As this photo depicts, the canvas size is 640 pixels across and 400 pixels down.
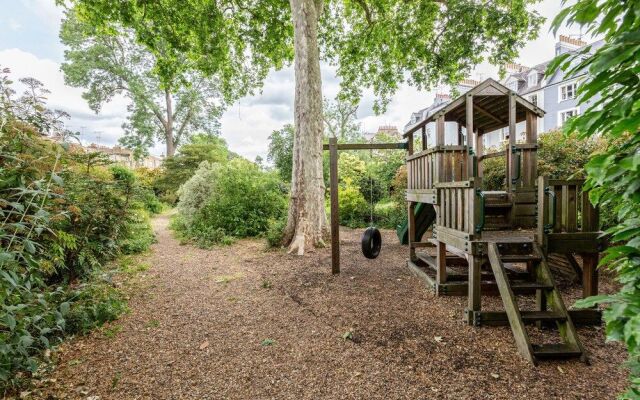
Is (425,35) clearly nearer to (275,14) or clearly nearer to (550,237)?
(275,14)

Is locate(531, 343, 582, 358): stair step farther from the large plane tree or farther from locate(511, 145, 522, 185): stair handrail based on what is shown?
the large plane tree

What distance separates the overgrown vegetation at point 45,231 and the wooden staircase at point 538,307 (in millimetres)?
4009

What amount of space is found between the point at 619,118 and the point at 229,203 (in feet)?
32.3

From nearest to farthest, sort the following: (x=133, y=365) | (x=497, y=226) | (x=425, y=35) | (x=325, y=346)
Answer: (x=133, y=365) → (x=325, y=346) → (x=497, y=226) → (x=425, y=35)

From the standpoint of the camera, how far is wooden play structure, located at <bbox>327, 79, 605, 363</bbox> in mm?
3412

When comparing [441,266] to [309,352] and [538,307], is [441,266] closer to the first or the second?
[538,307]

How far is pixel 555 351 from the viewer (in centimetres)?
288

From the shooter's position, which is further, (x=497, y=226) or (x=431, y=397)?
(x=497, y=226)

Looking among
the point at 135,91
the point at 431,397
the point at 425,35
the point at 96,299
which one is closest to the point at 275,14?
the point at 425,35

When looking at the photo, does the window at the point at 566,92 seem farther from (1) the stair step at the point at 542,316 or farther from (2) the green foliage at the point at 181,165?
(1) the stair step at the point at 542,316

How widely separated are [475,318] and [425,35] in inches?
399

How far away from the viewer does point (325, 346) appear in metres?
3.19

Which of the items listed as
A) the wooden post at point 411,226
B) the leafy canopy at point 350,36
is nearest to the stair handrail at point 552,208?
the wooden post at point 411,226

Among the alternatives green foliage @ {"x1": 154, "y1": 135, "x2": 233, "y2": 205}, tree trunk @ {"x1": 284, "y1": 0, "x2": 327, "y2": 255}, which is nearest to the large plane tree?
tree trunk @ {"x1": 284, "y1": 0, "x2": 327, "y2": 255}
